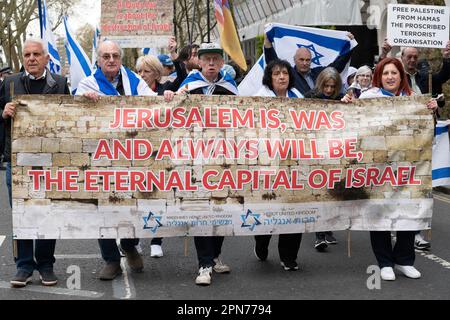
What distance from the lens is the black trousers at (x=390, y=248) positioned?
595 centimetres

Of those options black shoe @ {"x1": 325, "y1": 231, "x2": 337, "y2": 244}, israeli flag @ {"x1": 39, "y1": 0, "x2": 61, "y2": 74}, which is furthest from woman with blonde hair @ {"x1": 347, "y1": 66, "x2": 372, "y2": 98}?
israeli flag @ {"x1": 39, "y1": 0, "x2": 61, "y2": 74}

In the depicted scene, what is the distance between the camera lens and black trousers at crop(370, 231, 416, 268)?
5953 millimetres

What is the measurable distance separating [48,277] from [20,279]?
0.21 meters

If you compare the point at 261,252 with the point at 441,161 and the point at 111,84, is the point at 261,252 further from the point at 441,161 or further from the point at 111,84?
the point at 441,161

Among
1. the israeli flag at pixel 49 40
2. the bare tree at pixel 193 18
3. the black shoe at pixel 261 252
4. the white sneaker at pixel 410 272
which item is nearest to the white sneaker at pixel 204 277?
the black shoe at pixel 261 252

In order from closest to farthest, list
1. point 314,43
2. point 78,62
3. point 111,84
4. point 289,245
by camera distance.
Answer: point 111,84 < point 289,245 < point 314,43 < point 78,62

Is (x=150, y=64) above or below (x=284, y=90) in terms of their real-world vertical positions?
above

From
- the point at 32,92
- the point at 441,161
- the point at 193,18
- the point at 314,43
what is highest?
the point at 193,18

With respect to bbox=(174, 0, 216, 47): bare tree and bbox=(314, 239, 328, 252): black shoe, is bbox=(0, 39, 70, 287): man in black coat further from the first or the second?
bbox=(174, 0, 216, 47): bare tree

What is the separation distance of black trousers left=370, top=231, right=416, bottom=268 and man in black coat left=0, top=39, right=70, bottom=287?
2596mm

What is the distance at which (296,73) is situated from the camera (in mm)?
7309

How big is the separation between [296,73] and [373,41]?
1570 centimetres

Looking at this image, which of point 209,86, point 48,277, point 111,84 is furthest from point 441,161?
point 48,277

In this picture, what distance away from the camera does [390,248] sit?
599 cm
